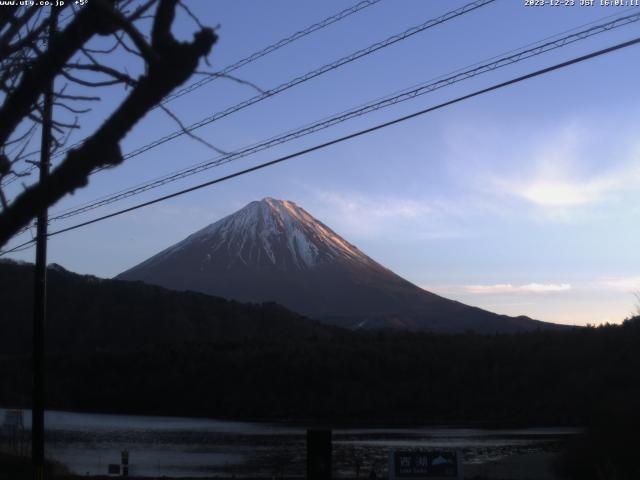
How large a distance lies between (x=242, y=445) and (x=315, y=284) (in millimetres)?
133935

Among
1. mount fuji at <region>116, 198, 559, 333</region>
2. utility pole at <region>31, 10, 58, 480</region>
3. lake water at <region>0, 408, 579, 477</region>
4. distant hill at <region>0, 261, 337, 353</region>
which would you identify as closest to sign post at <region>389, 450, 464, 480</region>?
A: utility pole at <region>31, 10, 58, 480</region>

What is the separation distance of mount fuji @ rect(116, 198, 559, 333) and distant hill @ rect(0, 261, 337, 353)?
38.9 meters

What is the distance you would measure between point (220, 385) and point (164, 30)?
7949cm

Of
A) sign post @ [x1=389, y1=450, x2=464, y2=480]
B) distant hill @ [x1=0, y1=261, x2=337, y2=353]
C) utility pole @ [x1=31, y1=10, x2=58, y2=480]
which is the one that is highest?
distant hill @ [x1=0, y1=261, x2=337, y2=353]

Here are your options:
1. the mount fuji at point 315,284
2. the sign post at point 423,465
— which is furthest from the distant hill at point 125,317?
the sign post at point 423,465

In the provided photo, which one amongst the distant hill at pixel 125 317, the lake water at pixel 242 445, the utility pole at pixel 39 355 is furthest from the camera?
the distant hill at pixel 125 317

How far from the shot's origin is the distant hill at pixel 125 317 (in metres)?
108

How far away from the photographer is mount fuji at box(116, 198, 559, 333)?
16575cm

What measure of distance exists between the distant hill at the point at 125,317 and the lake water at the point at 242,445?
48393 millimetres

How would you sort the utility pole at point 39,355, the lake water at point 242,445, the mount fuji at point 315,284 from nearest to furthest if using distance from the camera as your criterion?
the utility pole at point 39,355 → the lake water at point 242,445 → the mount fuji at point 315,284

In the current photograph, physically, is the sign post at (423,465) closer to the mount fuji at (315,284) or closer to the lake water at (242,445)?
the lake water at (242,445)

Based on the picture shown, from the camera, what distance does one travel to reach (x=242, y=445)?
42594 mm

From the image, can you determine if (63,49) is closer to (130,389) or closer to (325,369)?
(325,369)

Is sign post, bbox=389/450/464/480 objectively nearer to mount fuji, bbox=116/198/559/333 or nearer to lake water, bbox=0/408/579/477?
lake water, bbox=0/408/579/477
